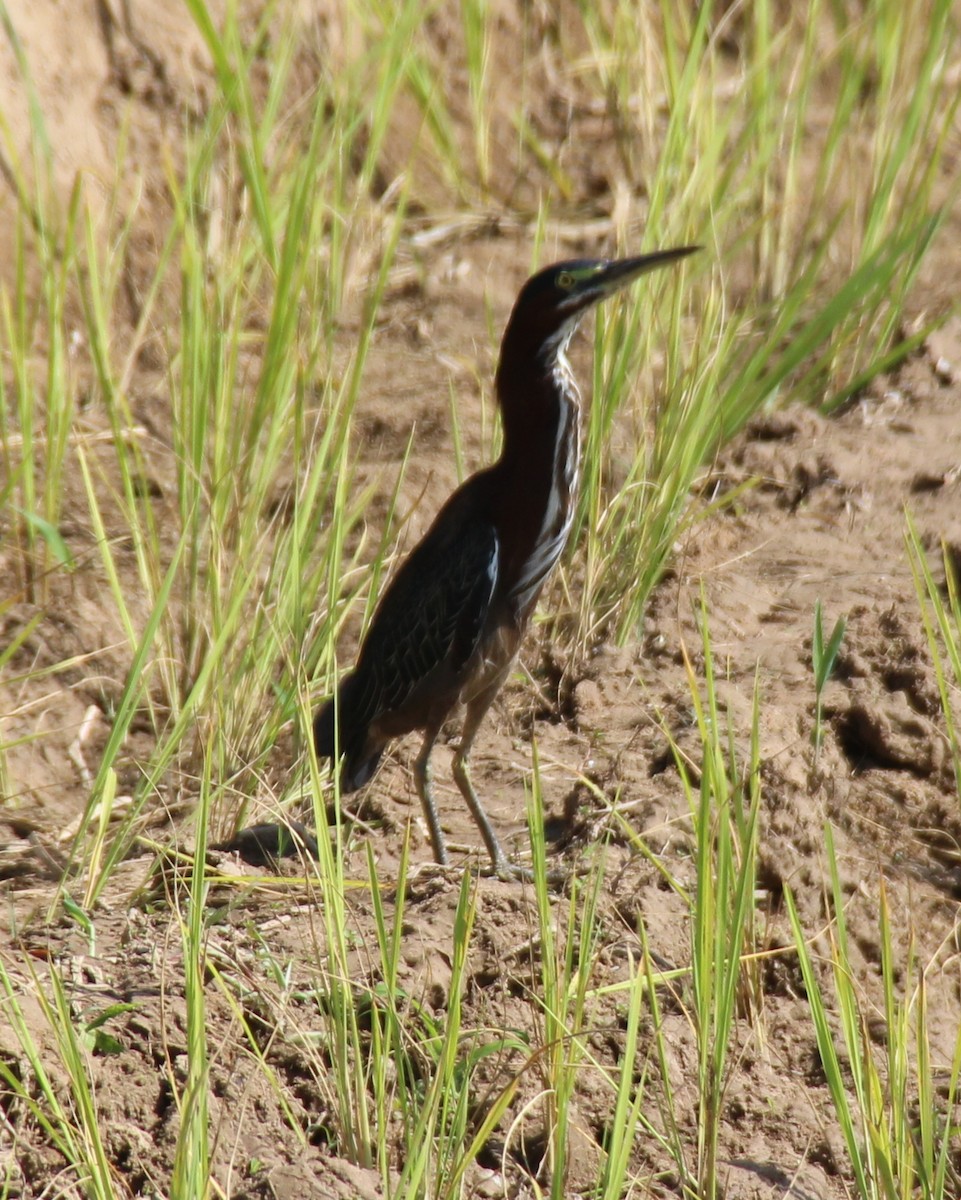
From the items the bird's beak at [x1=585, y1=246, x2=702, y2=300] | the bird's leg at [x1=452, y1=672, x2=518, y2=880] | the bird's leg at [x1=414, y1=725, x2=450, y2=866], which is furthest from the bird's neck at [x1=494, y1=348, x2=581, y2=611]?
the bird's leg at [x1=414, y1=725, x2=450, y2=866]

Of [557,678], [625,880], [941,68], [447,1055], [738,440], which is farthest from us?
[941,68]

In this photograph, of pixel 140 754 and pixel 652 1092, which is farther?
pixel 140 754

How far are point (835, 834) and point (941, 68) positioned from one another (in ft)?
11.6

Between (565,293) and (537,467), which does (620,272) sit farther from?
(537,467)

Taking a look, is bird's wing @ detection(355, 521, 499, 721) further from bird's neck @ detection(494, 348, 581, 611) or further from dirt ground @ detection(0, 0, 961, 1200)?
dirt ground @ detection(0, 0, 961, 1200)

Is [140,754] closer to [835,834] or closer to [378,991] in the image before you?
[378,991]

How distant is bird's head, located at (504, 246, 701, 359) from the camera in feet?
12.6

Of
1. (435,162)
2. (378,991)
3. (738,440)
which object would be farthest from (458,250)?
(378,991)

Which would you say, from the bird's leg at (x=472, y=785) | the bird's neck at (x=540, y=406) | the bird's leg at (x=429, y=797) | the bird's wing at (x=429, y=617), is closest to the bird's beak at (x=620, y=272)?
the bird's neck at (x=540, y=406)

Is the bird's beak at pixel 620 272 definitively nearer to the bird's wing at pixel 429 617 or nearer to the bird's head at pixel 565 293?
the bird's head at pixel 565 293

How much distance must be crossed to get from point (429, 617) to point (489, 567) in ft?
0.74

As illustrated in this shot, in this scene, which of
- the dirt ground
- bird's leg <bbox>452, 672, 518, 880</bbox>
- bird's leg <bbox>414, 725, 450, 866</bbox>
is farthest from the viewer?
bird's leg <bbox>414, 725, 450, 866</bbox>

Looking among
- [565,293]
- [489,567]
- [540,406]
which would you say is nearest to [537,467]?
[540,406]

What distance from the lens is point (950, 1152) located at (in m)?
2.96
